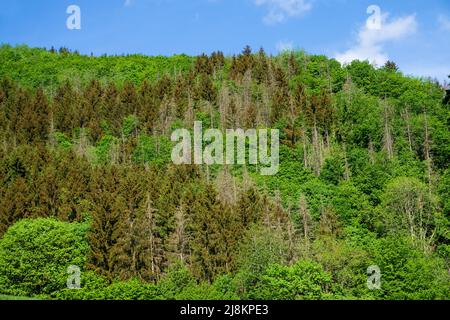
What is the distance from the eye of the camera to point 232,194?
7775cm

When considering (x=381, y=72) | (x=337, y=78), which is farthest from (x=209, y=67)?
(x=381, y=72)

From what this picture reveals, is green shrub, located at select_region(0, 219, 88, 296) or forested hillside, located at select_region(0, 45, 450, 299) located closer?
forested hillside, located at select_region(0, 45, 450, 299)

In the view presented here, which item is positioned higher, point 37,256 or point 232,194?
point 232,194

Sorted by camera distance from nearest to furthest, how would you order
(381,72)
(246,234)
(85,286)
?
(85,286)
(246,234)
(381,72)

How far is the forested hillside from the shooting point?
57594 mm

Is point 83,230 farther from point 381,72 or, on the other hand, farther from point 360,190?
point 381,72

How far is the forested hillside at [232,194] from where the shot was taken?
189 feet

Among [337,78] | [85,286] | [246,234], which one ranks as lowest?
[85,286]

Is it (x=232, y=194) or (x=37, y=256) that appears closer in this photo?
(x=37, y=256)

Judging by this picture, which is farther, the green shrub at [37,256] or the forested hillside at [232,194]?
the green shrub at [37,256]

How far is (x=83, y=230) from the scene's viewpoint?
6397 centimetres

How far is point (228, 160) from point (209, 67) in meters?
58.2
